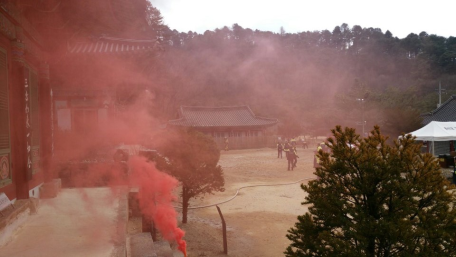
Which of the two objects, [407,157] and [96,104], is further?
[96,104]

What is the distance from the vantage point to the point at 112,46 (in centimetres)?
942

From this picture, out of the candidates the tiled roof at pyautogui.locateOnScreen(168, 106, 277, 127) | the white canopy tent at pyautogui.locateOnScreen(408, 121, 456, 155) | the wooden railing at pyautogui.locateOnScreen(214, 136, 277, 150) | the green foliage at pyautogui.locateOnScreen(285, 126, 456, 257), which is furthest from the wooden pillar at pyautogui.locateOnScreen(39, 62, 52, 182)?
the tiled roof at pyautogui.locateOnScreen(168, 106, 277, 127)

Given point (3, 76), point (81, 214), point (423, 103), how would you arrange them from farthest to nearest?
point (423, 103), point (81, 214), point (3, 76)

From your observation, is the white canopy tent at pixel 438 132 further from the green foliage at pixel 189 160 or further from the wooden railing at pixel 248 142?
the wooden railing at pixel 248 142

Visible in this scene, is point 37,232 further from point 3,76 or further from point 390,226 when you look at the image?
point 390,226

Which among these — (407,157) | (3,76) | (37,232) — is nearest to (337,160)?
(407,157)

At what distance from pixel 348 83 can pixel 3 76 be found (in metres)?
74.7

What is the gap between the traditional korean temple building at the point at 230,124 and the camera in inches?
1273

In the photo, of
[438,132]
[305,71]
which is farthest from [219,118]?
[305,71]

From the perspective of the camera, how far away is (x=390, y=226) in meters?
2.60

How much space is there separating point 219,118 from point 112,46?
24560 mm

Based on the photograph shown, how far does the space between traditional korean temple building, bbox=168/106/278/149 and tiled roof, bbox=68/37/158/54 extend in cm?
2209

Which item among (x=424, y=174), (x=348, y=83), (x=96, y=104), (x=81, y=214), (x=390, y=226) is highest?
(x=348, y=83)

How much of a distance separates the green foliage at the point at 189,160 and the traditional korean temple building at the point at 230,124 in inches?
898
